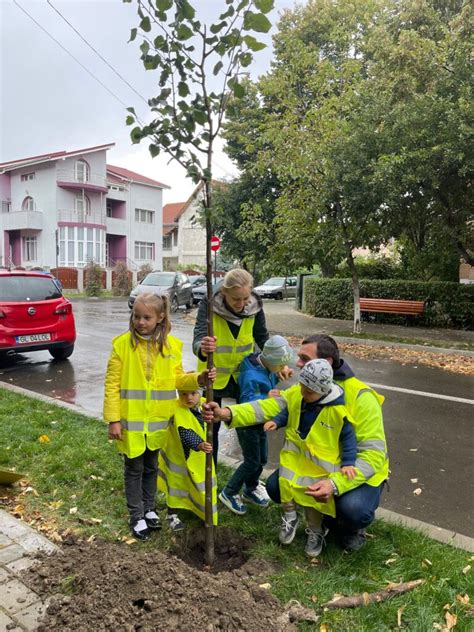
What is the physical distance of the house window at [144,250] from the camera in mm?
44784

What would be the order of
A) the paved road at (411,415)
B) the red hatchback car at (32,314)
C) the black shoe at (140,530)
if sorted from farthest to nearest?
the red hatchback car at (32,314) < the paved road at (411,415) < the black shoe at (140,530)

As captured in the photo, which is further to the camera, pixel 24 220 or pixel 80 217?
pixel 80 217

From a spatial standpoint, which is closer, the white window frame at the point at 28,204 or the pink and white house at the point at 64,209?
the pink and white house at the point at 64,209

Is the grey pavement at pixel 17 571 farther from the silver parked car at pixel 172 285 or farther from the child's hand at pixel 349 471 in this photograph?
the silver parked car at pixel 172 285

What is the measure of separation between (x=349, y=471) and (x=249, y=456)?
2.72 ft

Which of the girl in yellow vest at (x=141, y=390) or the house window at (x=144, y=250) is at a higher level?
the house window at (x=144, y=250)

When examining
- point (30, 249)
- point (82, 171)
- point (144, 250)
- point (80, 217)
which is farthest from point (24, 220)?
point (144, 250)

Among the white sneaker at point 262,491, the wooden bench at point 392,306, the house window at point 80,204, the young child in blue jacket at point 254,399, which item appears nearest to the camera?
the young child in blue jacket at point 254,399

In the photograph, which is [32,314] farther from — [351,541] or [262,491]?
[351,541]

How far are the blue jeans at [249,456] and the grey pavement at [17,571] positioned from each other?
4.02ft

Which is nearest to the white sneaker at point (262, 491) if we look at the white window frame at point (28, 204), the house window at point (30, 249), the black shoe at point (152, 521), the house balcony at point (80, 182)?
the black shoe at point (152, 521)

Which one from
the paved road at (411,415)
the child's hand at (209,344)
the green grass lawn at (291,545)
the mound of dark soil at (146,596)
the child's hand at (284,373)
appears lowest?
the paved road at (411,415)

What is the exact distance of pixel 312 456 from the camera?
2.99 meters

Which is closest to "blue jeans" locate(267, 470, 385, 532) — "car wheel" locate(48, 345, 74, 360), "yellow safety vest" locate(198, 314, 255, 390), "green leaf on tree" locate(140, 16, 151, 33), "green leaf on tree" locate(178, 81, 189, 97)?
"yellow safety vest" locate(198, 314, 255, 390)
